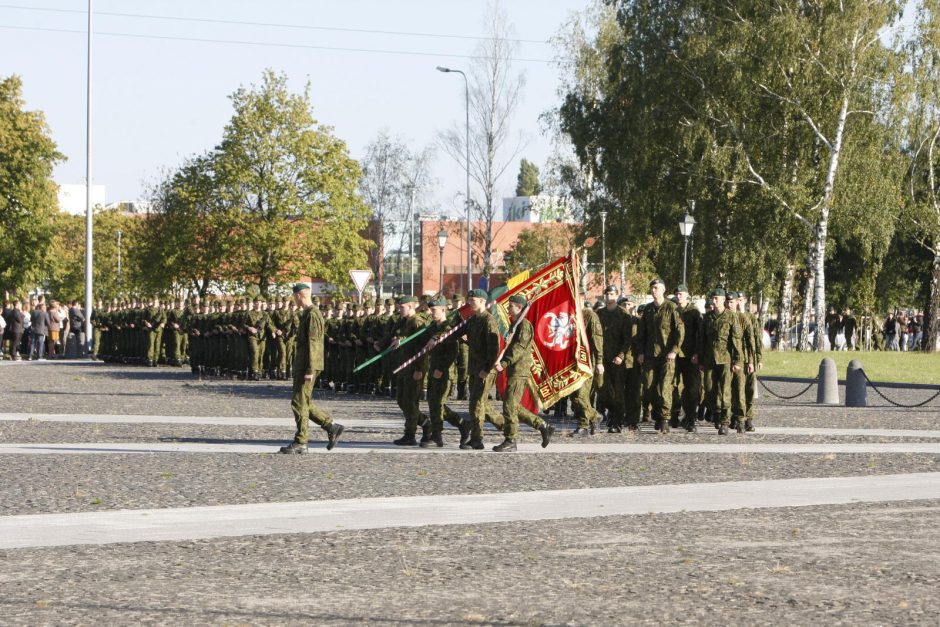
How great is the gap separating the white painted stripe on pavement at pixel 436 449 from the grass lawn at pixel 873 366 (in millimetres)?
14630

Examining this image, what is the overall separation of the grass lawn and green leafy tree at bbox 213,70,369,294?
1678cm

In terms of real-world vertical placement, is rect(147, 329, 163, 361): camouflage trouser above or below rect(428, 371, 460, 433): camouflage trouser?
above

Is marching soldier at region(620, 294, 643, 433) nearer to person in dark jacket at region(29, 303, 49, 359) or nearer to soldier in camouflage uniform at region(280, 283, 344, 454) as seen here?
soldier in camouflage uniform at region(280, 283, 344, 454)

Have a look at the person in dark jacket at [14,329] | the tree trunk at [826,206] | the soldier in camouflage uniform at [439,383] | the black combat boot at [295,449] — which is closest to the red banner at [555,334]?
the soldier in camouflage uniform at [439,383]

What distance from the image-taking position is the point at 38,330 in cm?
4734

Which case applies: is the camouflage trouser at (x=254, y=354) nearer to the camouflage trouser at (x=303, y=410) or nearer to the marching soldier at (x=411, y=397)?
the marching soldier at (x=411, y=397)

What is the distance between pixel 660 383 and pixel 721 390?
2.63 feet

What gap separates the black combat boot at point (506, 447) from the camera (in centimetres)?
1620

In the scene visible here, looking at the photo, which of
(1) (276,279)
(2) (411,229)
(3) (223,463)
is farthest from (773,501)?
(2) (411,229)

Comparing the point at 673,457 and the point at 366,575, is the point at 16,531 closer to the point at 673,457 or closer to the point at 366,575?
the point at 366,575

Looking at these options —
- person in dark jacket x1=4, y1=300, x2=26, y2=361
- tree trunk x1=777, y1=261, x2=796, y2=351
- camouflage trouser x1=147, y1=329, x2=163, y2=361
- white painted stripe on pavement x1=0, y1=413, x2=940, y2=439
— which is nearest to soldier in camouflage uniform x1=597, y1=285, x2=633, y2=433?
white painted stripe on pavement x1=0, y1=413, x2=940, y2=439

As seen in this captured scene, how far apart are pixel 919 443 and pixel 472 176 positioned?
4441 cm

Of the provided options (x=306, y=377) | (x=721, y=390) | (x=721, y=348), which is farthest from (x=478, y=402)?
(x=721, y=348)

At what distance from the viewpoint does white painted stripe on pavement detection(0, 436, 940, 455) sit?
15859 mm
